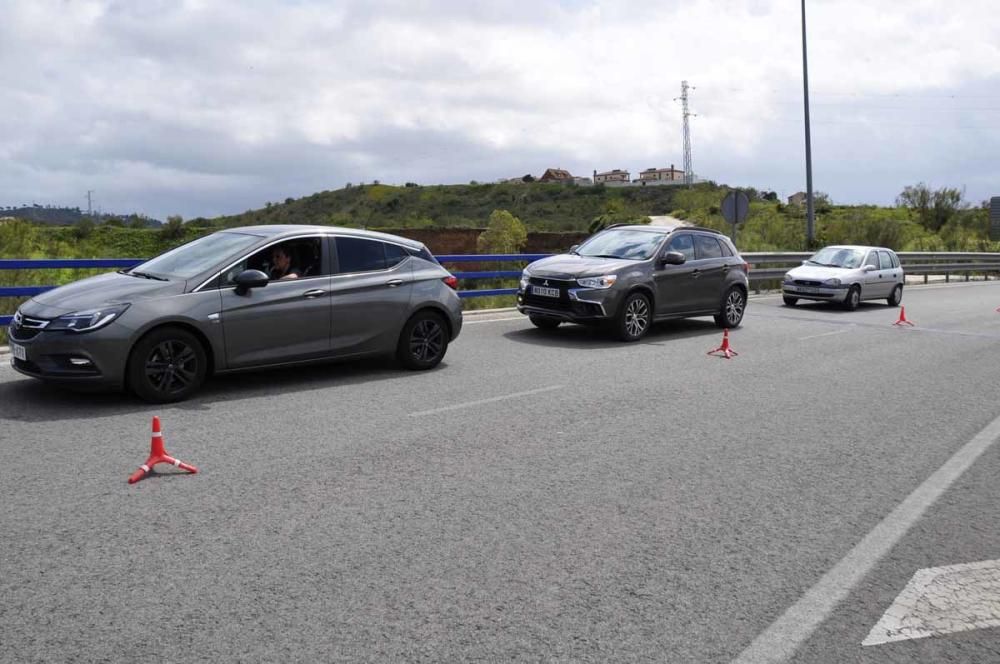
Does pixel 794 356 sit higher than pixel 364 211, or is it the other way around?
pixel 364 211

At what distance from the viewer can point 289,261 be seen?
30.3 ft

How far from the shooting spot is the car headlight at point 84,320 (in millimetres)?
7582

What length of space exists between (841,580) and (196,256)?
22.9 feet

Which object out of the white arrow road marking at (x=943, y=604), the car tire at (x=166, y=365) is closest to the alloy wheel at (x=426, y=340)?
the car tire at (x=166, y=365)

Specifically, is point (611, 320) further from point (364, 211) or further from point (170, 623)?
point (364, 211)

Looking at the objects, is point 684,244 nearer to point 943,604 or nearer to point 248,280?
point 248,280

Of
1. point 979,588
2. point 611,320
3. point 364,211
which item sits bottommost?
point 979,588

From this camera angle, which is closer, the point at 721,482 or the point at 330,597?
the point at 330,597

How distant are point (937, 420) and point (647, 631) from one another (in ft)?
18.8

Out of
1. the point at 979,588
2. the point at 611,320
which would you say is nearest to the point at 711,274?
the point at 611,320

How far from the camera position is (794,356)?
1247 cm

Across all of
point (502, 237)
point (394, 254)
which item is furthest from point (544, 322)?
point (502, 237)

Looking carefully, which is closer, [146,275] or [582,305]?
[146,275]

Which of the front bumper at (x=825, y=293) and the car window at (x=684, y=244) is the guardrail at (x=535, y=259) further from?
the car window at (x=684, y=244)
